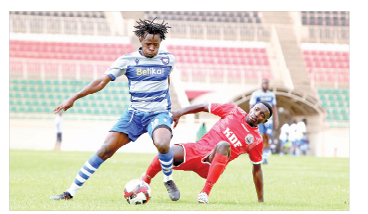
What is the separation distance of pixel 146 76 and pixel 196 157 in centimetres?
122

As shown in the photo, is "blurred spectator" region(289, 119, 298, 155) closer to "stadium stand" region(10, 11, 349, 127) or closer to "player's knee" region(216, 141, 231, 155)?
"stadium stand" region(10, 11, 349, 127)

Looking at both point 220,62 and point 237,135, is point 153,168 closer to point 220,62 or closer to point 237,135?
point 237,135

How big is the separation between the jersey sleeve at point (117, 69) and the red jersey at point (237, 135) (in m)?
1.27

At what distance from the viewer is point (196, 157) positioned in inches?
257

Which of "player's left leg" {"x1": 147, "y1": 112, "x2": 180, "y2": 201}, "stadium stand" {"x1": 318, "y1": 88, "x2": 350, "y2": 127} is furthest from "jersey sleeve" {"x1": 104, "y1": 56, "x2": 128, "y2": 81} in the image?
"stadium stand" {"x1": 318, "y1": 88, "x2": 350, "y2": 127}

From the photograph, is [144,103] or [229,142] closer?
[144,103]

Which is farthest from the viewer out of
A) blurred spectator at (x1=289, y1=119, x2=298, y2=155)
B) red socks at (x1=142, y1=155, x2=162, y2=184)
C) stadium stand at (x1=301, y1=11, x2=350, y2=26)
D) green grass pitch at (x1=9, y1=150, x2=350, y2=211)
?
stadium stand at (x1=301, y1=11, x2=350, y2=26)

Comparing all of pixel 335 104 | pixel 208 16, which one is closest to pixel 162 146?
pixel 335 104

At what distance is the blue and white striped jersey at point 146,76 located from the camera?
6.15m

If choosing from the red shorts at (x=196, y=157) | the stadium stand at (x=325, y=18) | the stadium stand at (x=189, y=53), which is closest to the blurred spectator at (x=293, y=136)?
the stadium stand at (x=189, y=53)

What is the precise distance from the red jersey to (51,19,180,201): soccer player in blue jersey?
2.32ft

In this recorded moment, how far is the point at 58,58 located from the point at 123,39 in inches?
159

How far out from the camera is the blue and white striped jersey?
615 centimetres

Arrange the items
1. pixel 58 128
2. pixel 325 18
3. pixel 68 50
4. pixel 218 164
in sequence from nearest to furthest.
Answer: pixel 218 164 < pixel 58 128 < pixel 68 50 < pixel 325 18
